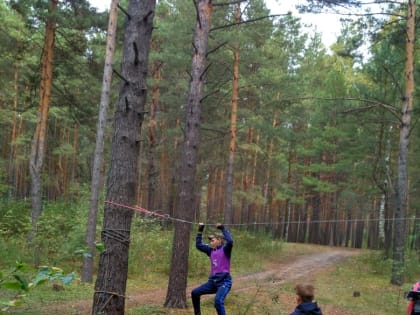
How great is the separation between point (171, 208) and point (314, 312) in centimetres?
2227

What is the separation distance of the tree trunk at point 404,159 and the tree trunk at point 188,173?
8146 mm

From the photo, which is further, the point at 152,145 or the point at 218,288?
the point at 152,145

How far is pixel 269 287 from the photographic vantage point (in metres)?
13.1

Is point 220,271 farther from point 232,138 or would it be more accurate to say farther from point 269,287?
point 232,138

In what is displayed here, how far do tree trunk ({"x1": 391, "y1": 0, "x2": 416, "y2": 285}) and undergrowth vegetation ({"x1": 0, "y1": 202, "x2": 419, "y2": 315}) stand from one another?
1.02 metres

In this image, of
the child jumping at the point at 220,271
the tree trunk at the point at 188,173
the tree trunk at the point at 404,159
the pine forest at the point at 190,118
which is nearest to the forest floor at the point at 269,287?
the tree trunk at the point at 188,173

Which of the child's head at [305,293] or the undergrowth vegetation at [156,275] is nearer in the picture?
the child's head at [305,293]

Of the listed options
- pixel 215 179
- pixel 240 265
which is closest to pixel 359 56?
pixel 240 265

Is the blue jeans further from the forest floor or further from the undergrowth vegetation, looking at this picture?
the undergrowth vegetation

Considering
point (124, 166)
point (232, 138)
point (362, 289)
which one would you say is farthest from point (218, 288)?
point (232, 138)

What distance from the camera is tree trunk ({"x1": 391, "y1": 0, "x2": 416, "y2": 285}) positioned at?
13.8 meters

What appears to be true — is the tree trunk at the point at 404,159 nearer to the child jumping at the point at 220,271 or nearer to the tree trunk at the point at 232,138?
the tree trunk at the point at 232,138

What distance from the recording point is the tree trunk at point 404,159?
13.8 meters

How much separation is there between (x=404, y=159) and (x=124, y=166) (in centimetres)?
1146
